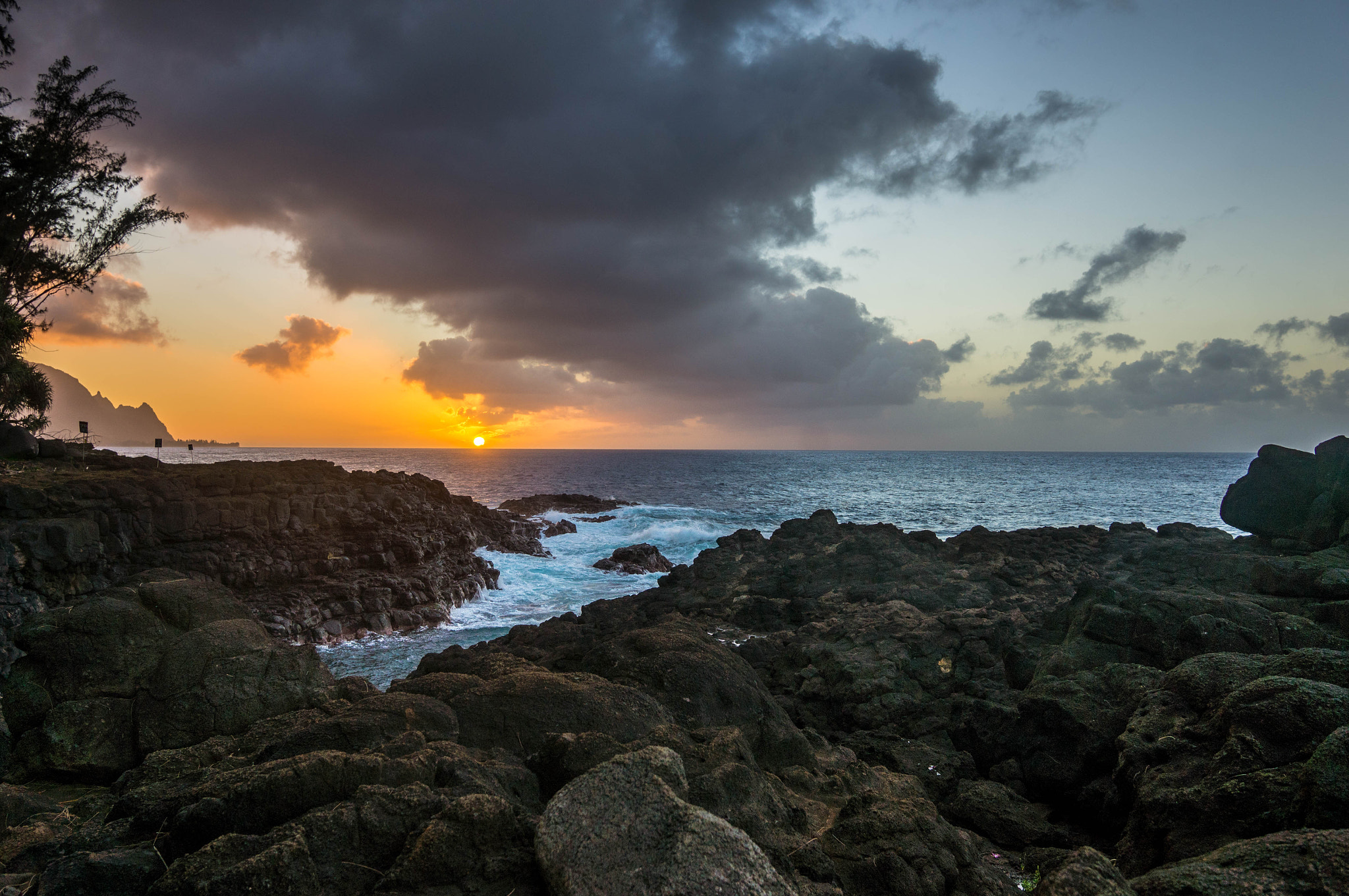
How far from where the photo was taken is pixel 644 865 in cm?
337

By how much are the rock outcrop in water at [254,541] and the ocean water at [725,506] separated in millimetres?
1713

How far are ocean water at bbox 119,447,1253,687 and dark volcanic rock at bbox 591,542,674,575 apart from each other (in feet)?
2.97

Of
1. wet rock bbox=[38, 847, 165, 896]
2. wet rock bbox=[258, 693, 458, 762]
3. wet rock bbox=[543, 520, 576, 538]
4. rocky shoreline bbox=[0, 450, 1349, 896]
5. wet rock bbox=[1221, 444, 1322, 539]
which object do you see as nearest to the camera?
wet rock bbox=[38, 847, 165, 896]

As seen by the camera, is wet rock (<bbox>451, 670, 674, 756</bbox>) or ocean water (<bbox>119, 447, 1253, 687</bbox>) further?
ocean water (<bbox>119, 447, 1253, 687</bbox>)

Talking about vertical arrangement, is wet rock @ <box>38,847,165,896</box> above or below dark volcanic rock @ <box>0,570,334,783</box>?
above

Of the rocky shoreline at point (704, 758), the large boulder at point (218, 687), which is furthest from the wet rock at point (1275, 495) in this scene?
the large boulder at point (218, 687)

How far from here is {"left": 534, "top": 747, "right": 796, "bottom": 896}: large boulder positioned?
3.28 m

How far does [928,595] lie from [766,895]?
1676cm

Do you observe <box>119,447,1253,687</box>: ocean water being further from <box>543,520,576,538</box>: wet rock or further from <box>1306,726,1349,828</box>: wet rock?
<box>1306,726,1349,828</box>: wet rock

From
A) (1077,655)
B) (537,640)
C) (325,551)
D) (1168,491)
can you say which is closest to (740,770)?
(1077,655)

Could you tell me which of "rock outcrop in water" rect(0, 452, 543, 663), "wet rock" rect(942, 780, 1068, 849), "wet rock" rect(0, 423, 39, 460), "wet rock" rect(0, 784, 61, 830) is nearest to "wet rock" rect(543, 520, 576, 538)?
"rock outcrop in water" rect(0, 452, 543, 663)

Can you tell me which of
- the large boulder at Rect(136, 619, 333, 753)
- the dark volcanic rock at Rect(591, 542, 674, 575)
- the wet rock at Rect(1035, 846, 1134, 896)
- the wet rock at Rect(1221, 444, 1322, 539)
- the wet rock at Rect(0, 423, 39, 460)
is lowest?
the dark volcanic rock at Rect(591, 542, 674, 575)

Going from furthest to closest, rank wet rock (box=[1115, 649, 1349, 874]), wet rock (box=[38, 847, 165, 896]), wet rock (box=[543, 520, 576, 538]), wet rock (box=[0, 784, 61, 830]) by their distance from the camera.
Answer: wet rock (box=[543, 520, 576, 538]) → wet rock (box=[0, 784, 61, 830]) → wet rock (box=[1115, 649, 1349, 874]) → wet rock (box=[38, 847, 165, 896])

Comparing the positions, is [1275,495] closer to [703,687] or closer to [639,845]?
[703,687]
